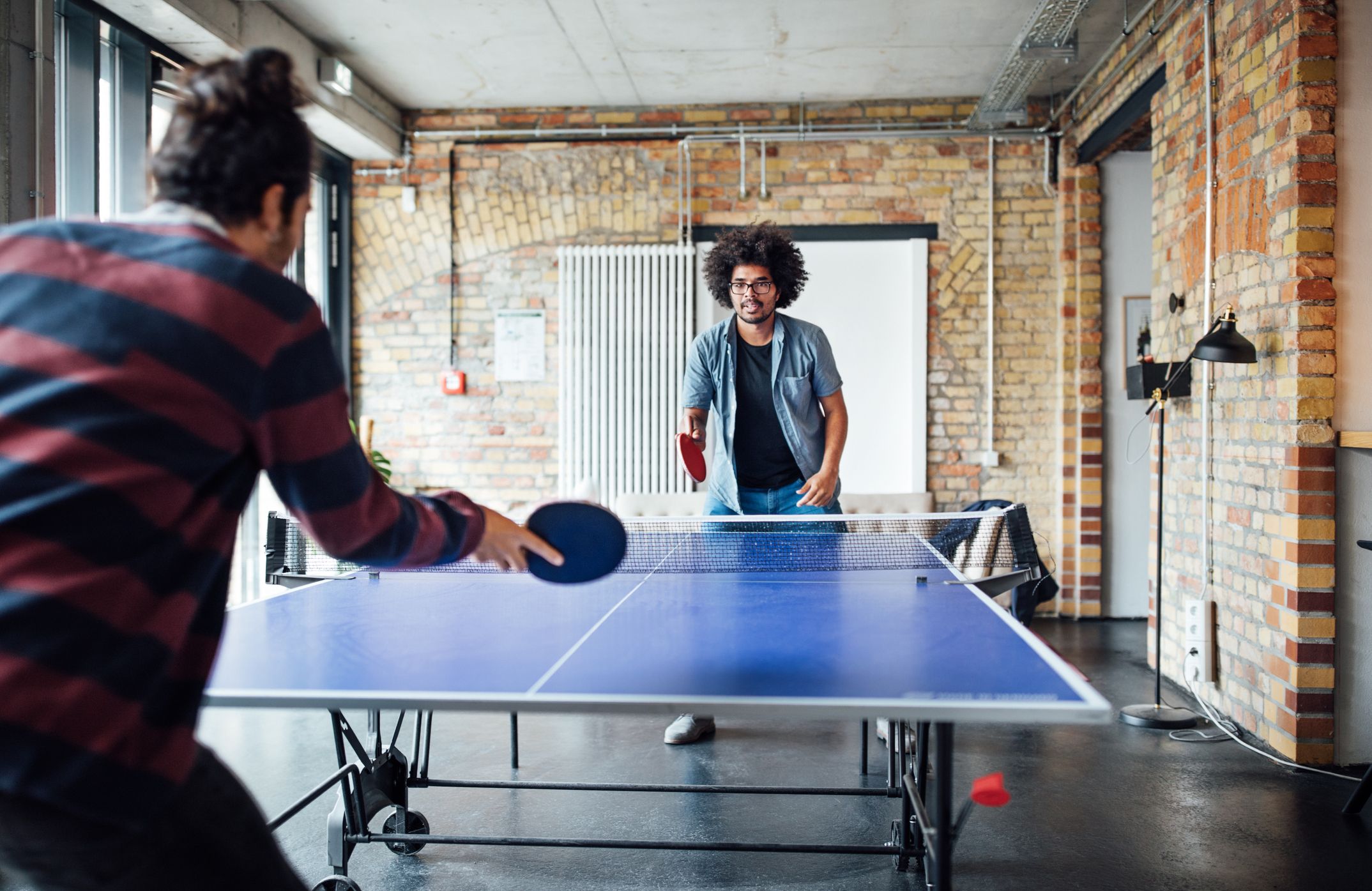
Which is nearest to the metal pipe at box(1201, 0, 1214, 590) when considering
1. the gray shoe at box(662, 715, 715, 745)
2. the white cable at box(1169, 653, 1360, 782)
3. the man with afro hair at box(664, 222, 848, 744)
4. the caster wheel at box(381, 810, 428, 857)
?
the white cable at box(1169, 653, 1360, 782)

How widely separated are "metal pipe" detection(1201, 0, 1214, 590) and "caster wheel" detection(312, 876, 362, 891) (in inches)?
129

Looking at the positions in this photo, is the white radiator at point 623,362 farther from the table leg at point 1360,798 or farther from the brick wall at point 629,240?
the table leg at point 1360,798

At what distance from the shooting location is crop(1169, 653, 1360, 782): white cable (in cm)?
340

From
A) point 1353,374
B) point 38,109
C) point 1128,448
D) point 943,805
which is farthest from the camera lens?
point 1128,448

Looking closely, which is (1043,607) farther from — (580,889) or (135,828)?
(135,828)

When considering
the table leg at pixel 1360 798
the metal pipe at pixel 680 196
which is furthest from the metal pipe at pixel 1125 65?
the table leg at pixel 1360 798

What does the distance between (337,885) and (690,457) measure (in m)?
1.62

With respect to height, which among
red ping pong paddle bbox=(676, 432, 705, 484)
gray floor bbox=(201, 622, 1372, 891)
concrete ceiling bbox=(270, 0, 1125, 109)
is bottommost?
gray floor bbox=(201, 622, 1372, 891)

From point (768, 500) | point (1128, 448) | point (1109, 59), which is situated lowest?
point (768, 500)

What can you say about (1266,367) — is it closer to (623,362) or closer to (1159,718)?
(1159,718)

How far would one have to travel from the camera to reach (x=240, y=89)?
1194mm

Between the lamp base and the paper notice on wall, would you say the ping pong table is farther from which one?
the paper notice on wall

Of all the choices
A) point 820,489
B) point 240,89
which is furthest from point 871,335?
point 240,89

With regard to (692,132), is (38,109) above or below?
below
